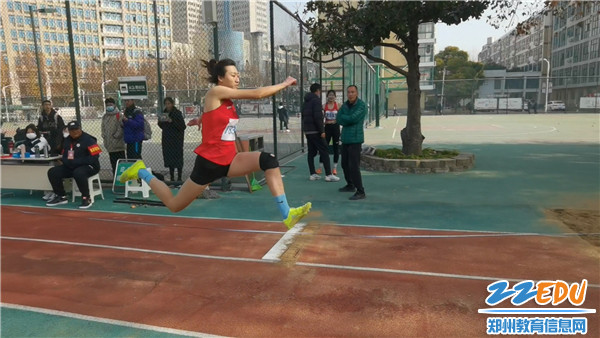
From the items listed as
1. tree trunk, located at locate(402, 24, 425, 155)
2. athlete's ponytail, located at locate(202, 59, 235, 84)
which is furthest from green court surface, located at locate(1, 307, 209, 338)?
tree trunk, located at locate(402, 24, 425, 155)

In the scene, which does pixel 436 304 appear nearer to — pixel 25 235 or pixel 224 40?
pixel 25 235

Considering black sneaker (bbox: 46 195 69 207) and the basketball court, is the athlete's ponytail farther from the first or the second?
black sneaker (bbox: 46 195 69 207)

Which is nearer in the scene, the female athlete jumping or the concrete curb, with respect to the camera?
the female athlete jumping

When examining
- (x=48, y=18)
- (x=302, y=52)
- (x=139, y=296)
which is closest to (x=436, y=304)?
(x=139, y=296)

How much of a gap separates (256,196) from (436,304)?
5154mm

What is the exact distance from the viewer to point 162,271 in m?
4.92

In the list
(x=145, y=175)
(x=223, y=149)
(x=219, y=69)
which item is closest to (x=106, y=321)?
(x=145, y=175)

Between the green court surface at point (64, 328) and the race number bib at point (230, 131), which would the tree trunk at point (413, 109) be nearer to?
the race number bib at point (230, 131)

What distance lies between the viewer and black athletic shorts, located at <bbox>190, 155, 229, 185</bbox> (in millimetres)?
4137

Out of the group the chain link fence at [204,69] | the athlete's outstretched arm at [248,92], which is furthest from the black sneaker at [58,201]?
the athlete's outstretched arm at [248,92]

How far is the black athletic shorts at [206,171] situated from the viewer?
13.6 feet

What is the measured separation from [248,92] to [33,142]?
26.6 ft

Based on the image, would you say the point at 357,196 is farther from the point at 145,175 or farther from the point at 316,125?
the point at 145,175

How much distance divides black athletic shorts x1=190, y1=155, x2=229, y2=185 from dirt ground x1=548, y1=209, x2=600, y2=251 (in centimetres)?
461
